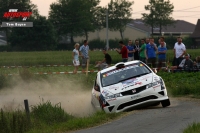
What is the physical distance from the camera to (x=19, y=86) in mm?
27078

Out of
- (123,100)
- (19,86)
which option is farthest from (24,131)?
(19,86)

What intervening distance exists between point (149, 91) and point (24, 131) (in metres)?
3.88

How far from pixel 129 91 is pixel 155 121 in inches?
108

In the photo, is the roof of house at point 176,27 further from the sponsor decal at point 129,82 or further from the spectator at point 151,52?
the sponsor decal at point 129,82

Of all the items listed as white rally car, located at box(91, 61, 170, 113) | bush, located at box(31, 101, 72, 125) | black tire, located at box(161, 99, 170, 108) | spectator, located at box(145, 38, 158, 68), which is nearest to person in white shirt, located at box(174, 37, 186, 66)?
spectator, located at box(145, 38, 158, 68)

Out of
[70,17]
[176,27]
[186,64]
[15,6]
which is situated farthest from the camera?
[176,27]

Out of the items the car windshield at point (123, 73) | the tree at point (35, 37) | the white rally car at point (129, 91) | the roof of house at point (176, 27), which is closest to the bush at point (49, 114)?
the white rally car at point (129, 91)

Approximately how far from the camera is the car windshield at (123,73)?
17.0 m

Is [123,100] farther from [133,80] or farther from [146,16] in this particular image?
[146,16]

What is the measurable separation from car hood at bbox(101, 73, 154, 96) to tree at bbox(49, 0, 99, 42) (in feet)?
311

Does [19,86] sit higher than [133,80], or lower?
lower

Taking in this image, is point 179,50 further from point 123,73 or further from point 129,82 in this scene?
point 129,82

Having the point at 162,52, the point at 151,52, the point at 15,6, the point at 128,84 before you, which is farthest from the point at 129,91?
the point at 15,6

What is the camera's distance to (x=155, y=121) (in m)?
13.5
